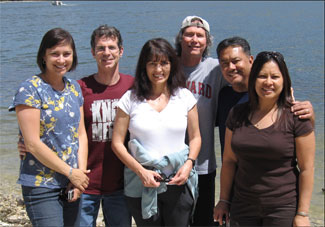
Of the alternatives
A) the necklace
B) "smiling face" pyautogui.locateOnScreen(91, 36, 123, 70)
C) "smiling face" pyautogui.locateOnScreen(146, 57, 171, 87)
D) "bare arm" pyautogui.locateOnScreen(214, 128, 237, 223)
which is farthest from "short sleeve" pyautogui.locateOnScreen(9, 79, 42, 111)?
the necklace

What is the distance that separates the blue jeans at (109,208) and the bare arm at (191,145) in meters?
0.66

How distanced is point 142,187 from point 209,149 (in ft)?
3.19

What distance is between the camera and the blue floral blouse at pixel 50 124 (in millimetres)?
3340

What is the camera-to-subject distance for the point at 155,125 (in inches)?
146

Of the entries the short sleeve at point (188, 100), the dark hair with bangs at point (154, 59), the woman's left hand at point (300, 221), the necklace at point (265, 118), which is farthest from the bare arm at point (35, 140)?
the woman's left hand at point (300, 221)

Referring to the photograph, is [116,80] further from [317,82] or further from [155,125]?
[317,82]

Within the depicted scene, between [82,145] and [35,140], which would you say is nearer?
[35,140]

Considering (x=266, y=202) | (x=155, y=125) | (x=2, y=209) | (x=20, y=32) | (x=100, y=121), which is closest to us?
(x=266, y=202)

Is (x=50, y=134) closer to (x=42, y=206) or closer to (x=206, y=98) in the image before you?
(x=42, y=206)

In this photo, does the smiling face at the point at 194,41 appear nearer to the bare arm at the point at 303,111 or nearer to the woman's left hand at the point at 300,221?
the bare arm at the point at 303,111

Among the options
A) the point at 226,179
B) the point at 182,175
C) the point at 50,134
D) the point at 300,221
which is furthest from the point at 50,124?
the point at 300,221

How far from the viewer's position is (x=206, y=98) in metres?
4.35

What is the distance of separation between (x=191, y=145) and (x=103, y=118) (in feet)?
2.88

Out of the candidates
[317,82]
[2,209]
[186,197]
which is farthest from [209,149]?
[317,82]
